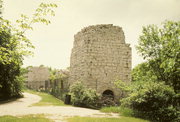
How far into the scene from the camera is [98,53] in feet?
47.3

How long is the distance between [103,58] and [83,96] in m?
3.66

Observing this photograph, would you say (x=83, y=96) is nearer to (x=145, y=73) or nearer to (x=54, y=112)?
(x=54, y=112)

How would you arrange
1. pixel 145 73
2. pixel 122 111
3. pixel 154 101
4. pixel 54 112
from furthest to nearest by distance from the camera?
pixel 145 73, pixel 122 111, pixel 154 101, pixel 54 112

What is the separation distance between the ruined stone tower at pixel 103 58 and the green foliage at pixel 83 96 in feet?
2.74

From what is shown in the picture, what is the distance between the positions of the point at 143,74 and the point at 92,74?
4016 millimetres

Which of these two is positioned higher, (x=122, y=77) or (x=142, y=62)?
(x=142, y=62)

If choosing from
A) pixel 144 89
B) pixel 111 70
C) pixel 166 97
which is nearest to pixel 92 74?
pixel 111 70

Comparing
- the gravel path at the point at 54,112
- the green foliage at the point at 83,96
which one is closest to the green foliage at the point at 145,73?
the green foliage at the point at 83,96

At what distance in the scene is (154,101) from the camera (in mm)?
9758

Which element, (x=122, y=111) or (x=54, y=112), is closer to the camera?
(x=54, y=112)

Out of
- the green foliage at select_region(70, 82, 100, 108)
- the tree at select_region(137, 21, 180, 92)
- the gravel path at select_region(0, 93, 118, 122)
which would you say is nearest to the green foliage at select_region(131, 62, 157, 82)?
the tree at select_region(137, 21, 180, 92)

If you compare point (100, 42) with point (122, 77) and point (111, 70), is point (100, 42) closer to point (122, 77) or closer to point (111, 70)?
point (111, 70)

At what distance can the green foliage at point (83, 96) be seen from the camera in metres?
12.8

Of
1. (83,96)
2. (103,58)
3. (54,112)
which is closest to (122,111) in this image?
(83,96)
